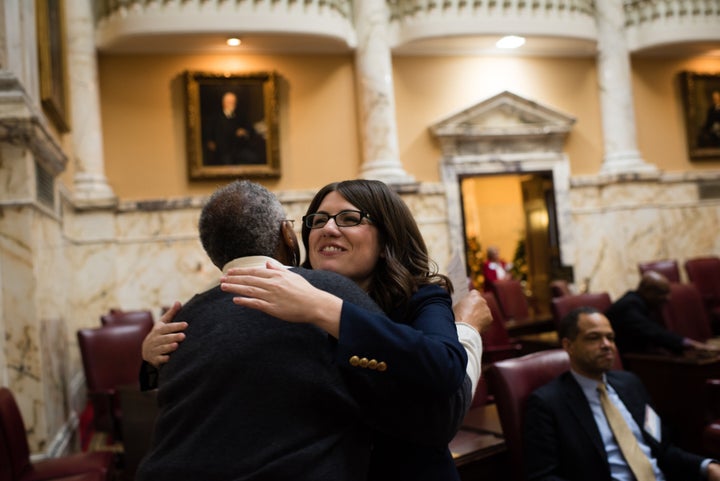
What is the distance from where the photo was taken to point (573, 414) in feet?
9.18

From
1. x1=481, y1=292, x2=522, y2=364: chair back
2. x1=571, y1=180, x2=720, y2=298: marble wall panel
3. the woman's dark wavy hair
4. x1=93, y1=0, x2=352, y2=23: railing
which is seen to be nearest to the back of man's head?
the woman's dark wavy hair

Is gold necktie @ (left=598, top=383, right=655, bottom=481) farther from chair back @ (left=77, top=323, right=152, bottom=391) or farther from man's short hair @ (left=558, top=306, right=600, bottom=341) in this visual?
chair back @ (left=77, top=323, right=152, bottom=391)

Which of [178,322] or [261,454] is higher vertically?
[178,322]

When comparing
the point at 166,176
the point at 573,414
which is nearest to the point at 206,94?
the point at 166,176

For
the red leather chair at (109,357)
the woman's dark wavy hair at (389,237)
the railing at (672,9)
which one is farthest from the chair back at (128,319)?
the railing at (672,9)

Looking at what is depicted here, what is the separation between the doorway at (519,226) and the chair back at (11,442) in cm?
737

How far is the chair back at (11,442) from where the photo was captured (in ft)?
8.58

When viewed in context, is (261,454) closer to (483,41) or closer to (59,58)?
(59,58)

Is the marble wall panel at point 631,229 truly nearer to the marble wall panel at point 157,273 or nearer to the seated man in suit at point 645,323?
the seated man in suit at point 645,323

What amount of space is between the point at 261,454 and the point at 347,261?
0.55 meters

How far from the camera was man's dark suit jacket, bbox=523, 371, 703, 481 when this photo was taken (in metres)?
2.70

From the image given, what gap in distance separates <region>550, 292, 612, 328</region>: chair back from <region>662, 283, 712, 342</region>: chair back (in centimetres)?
57

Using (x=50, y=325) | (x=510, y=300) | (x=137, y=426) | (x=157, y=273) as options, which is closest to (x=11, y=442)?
(x=137, y=426)

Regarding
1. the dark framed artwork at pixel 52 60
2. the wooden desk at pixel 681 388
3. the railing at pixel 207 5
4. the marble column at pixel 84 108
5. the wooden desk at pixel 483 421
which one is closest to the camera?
the wooden desk at pixel 483 421
